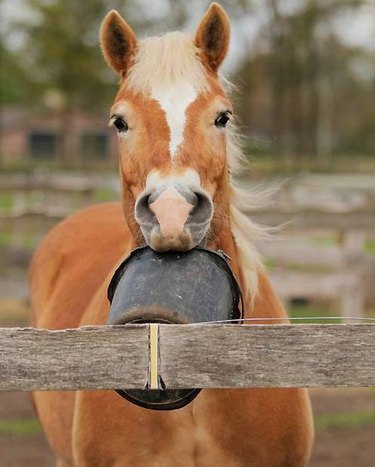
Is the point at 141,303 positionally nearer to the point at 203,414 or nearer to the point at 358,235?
the point at 203,414

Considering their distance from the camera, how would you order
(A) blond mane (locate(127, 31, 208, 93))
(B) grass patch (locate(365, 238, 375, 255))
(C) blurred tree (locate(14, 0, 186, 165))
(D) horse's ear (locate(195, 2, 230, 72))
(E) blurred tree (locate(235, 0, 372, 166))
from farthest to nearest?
(E) blurred tree (locate(235, 0, 372, 166))
(C) blurred tree (locate(14, 0, 186, 165))
(B) grass patch (locate(365, 238, 375, 255))
(D) horse's ear (locate(195, 2, 230, 72))
(A) blond mane (locate(127, 31, 208, 93))

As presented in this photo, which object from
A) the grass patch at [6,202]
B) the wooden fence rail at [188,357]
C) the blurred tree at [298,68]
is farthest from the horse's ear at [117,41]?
the blurred tree at [298,68]

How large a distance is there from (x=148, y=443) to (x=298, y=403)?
2.14 ft

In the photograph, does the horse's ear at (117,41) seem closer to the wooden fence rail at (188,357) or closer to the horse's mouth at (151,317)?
the horse's mouth at (151,317)

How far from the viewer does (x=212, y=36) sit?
341cm

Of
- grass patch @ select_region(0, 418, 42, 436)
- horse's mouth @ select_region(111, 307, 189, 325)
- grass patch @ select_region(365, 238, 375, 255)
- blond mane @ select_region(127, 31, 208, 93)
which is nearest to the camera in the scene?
horse's mouth @ select_region(111, 307, 189, 325)

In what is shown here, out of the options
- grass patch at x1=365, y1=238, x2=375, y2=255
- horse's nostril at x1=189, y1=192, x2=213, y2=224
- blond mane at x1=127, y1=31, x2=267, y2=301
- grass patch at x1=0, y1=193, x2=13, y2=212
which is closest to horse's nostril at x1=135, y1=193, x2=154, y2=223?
horse's nostril at x1=189, y1=192, x2=213, y2=224

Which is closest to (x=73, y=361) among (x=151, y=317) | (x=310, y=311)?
(x=151, y=317)

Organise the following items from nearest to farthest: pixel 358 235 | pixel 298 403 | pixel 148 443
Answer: pixel 148 443 → pixel 298 403 → pixel 358 235

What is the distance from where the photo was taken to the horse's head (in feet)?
9.22

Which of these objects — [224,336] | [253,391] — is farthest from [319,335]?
[253,391]

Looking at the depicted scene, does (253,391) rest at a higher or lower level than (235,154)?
lower

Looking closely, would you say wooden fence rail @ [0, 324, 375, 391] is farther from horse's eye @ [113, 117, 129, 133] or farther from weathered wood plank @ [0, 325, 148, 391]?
horse's eye @ [113, 117, 129, 133]

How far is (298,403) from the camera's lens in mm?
3516
